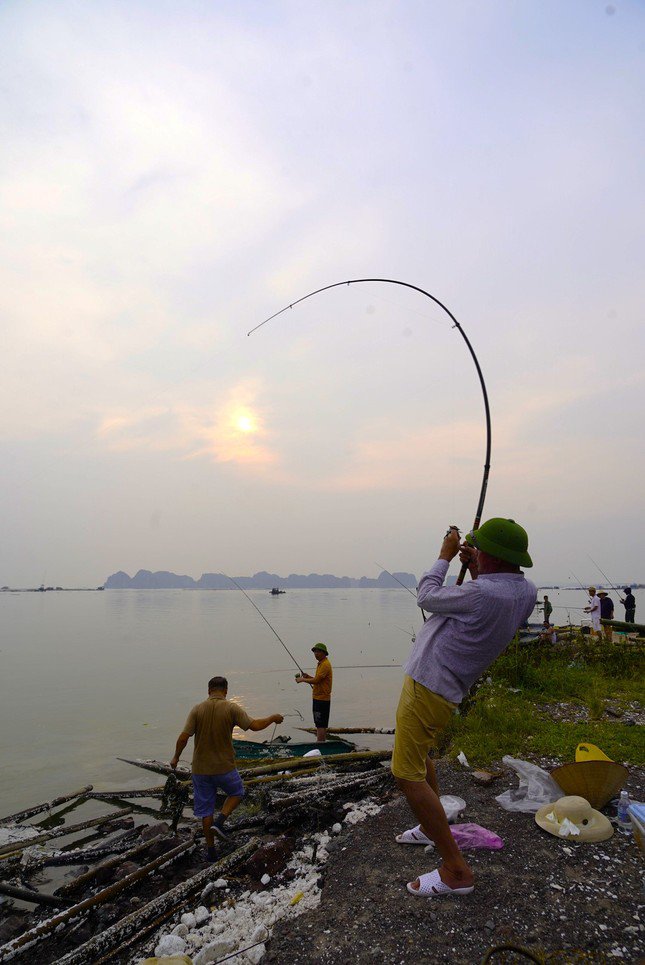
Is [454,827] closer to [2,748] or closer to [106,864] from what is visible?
[106,864]

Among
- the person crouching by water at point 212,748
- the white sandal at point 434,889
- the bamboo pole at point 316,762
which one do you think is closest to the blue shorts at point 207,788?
the person crouching by water at point 212,748

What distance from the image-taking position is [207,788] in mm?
5867

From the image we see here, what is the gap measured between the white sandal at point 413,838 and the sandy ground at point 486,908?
72 mm

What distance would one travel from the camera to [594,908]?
3.34 m

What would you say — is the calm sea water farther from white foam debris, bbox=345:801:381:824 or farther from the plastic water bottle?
the plastic water bottle

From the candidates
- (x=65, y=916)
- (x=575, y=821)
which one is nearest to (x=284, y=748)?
(x=65, y=916)

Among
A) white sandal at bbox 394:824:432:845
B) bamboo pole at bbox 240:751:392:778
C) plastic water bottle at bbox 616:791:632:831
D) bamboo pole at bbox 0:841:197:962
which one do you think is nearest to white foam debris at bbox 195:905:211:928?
bamboo pole at bbox 0:841:197:962

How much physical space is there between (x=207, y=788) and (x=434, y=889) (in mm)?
3160

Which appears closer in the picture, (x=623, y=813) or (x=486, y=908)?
(x=486, y=908)

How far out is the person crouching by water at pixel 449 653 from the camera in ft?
10.9

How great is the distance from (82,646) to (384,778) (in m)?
32.4

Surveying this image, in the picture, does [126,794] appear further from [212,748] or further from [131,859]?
[212,748]

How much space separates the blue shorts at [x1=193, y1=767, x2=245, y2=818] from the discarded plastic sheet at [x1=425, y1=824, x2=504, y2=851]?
8.17ft

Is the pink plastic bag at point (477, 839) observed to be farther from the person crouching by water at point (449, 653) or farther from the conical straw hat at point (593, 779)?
the conical straw hat at point (593, 779)
